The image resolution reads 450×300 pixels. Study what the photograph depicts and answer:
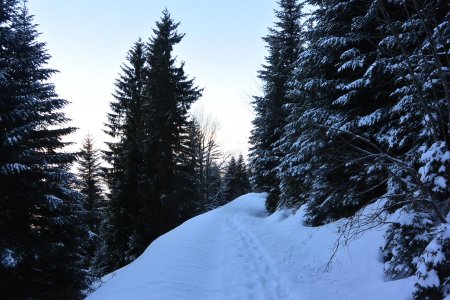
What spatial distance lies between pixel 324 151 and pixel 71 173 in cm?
898

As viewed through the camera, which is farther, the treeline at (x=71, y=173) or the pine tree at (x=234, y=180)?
the pine tree at (x=234, y=180)

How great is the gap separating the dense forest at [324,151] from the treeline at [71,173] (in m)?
0.06

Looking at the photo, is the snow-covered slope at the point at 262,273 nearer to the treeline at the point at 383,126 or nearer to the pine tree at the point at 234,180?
the treeline at the point at 383,126

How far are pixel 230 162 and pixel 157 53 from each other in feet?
107

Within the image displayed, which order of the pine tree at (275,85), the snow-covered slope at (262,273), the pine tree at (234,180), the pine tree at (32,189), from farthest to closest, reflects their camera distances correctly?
the pine tree at (234,180), the pine tree at (275,85), the pine tree at (32,189), the snow-covered slope at (262,273)

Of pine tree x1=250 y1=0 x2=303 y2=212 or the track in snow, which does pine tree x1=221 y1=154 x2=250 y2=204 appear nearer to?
pine tree x1=250 y1=0 x2=303 y2=212

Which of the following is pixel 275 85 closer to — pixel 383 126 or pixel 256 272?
pixel 383 126

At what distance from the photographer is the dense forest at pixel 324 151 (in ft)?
18.5

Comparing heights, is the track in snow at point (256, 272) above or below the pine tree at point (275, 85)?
below

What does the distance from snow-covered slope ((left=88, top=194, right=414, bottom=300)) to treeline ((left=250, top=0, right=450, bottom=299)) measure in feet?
1.77

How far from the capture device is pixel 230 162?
56500 mm

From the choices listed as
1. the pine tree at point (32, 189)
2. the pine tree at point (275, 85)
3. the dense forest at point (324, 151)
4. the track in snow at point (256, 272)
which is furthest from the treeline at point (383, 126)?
the pine tree at point (32, 189)

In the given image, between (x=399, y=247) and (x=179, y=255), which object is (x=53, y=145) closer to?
(x=179, y=255)

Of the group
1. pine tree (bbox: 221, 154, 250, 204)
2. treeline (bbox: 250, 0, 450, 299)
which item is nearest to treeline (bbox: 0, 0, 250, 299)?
treeline (bbox: 250, 0, 450, 299)
